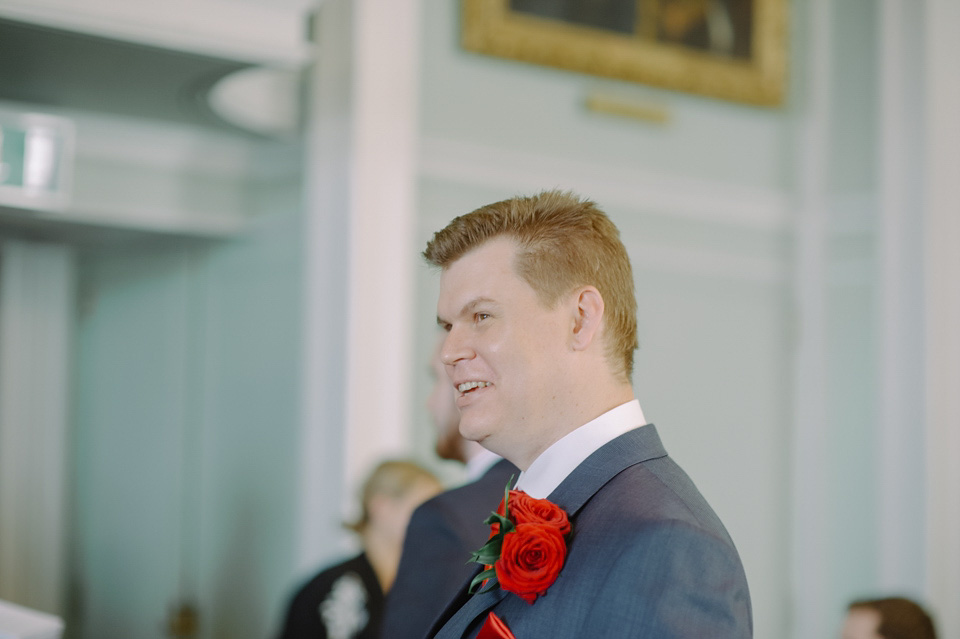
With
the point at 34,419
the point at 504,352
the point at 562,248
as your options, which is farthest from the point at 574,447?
the point at 34,419

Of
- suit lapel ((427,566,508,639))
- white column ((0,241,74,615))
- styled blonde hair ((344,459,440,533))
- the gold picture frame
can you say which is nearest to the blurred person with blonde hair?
styled blonde hair ((344,459,440,533))

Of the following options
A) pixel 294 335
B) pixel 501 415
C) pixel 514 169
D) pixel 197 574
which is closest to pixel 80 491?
pixel 197 574

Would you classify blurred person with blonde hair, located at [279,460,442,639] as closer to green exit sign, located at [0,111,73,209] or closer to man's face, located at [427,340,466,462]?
man's face, located at [427,340,466,462]

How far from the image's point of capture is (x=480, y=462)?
2506mm

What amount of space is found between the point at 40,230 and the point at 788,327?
14.3ft

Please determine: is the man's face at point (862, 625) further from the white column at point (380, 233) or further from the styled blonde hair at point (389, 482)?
the white column at point (380, 233)

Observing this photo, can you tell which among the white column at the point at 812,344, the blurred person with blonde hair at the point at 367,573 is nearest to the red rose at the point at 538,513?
the blurred person with blonde hair at the point at 367,573

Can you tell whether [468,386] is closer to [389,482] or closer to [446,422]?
[446,422]

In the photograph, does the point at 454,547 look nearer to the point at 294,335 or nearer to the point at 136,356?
the point at 294,335

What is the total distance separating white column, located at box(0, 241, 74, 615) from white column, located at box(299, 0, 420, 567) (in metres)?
1.90

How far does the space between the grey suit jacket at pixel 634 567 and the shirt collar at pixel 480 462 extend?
0.99 meters

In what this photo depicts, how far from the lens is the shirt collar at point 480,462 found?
2461 millimetres

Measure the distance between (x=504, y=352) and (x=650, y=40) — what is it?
4532mm

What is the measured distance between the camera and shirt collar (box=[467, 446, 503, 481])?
2461 millimetres
